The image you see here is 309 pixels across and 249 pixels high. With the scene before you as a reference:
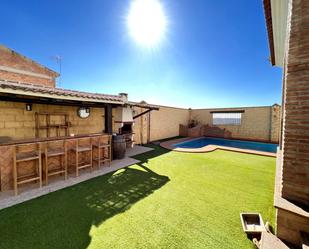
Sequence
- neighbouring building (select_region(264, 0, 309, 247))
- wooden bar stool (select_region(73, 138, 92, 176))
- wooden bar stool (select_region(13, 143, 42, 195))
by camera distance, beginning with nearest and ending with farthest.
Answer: neighbouring building (select_region(264, 0, 309, 247))
wooden bar stool (select_region(13, 143, 42, 195))
wooden bar stool (select_region(73, 138, 92, 176))

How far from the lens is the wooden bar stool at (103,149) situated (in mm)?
6850

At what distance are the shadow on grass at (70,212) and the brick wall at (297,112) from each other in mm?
3692

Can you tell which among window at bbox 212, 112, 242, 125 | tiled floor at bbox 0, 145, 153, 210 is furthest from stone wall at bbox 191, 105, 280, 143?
tiled floor at bbox 0, 145, 153, 210

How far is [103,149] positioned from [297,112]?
7382 millimetres

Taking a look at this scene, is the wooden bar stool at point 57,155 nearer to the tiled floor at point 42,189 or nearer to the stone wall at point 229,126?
the tiled floor at point 42,189

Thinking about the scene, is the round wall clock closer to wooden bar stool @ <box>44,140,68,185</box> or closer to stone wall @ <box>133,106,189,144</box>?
wooden bar stool @ <box>44,140,68,185</box>

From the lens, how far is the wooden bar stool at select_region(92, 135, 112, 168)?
6.85 meters

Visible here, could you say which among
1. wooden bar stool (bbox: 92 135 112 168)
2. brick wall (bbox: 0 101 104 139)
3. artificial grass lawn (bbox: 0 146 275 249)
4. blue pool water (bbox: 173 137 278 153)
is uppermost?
brick wall (bbox: 0 101 104 139)

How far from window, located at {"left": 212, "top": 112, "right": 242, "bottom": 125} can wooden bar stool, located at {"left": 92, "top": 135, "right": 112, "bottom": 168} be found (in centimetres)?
1557

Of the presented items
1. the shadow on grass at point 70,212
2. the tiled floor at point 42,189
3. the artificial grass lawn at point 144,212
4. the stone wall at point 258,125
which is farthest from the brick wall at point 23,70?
the stone wall at point 258,125

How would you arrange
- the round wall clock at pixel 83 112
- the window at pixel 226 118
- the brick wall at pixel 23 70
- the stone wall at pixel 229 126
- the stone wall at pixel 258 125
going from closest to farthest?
the round wall clock at pixel 83 112 < the brick wall at pixel 23 70 < the stone wall at pixel 229 126 < the stone wall at pixel 258 125 < the window at pixel 226 118

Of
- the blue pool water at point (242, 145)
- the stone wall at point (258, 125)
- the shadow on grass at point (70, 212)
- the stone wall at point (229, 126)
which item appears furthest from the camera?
the stone wall at point (258, 125)

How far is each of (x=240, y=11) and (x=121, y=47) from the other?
7107 millimetres

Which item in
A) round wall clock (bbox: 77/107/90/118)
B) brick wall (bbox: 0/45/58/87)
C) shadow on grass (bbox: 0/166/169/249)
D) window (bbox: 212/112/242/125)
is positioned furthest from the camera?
window (bbox: 212/112/242/125)
